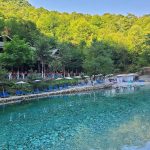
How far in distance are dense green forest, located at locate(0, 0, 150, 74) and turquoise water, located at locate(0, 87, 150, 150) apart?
1280 cm

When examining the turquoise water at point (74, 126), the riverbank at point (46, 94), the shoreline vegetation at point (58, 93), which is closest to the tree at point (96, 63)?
the shoreline vegetation at point (58, 93)

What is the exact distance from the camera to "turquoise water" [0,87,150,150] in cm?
1681

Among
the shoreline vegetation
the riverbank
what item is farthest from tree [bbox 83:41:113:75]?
the riverbank

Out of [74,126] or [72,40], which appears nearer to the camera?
[74,126]

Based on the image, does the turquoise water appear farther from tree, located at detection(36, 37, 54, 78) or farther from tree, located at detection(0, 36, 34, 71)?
tree, located at detection(36, 37, 54, 78)

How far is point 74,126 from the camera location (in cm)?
2192

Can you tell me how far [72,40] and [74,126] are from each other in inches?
2410

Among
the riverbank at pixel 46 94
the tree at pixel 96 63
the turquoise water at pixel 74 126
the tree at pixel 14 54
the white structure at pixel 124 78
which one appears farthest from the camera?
the white structure at pixel 124 78

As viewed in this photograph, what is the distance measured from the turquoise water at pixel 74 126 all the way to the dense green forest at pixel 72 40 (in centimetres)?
1280

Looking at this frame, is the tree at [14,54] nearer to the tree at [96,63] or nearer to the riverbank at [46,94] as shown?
the riverbank at [46,94]

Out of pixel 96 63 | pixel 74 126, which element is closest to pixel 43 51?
pixel 96 63

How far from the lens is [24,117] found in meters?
25.6

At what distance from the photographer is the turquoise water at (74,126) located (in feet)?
55.2

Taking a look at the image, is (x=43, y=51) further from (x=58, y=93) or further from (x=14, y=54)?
(x=58, y=93)
